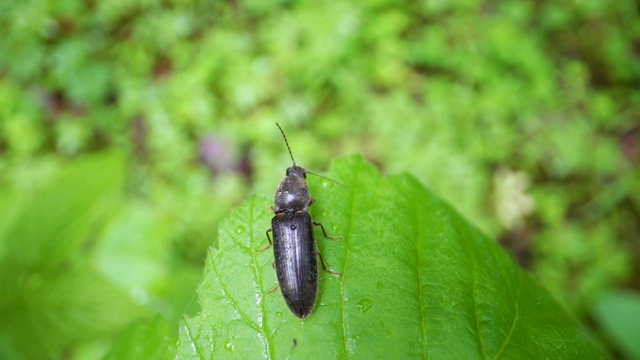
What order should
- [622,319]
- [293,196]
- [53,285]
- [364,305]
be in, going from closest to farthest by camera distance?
[364,305] → [293,196] → [53,285] → [622,319]

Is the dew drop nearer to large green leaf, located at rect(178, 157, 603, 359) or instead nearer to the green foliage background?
large green leaf, located at rect(178, 157, 603, 359)

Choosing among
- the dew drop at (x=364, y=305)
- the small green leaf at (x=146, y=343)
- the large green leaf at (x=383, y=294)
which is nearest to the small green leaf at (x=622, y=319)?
the large green leaf at (x=383, y=294)

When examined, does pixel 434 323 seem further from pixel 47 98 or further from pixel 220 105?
pixel 47 98

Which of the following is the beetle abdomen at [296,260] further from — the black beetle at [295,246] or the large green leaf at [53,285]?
the large green leaf at [53,285]

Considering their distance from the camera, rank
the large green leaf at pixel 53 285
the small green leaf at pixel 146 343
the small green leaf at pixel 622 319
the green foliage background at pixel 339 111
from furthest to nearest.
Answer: the green foliage background at pixel 339 111, the small green leaf at pixel 622 319, the large green leaf at pixel 53 285, the small green leaf at pixel 146 343

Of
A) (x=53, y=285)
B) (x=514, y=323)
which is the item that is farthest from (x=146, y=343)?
(x=53, y=285)

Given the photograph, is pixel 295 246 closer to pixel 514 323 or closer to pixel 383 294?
pixel 383 294

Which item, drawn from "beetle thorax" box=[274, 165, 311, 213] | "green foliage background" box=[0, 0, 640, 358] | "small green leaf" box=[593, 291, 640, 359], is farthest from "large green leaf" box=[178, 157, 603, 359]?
"small green leaf" box=[593, 291, 640, 359]
